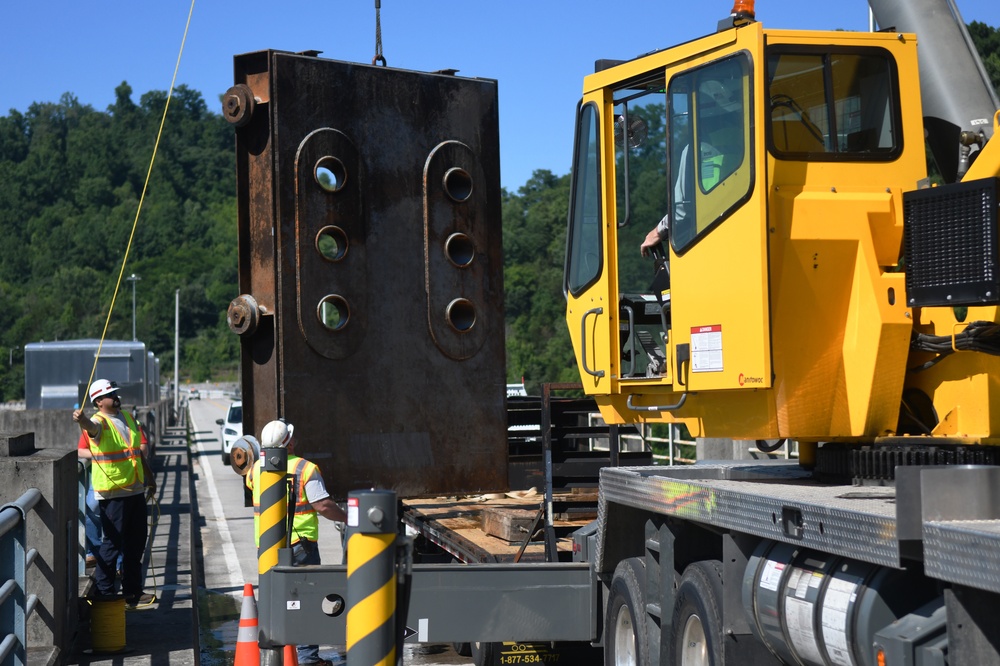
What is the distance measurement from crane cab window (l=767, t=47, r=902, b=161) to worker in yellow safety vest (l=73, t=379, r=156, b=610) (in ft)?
22.3

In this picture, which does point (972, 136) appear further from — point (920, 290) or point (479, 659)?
point (479, 659)

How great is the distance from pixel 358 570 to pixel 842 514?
1873 millimetres

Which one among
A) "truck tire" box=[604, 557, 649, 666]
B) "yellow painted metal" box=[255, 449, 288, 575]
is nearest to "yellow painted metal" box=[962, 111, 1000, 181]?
"truck tire" box=[604, 557, 649, 666]

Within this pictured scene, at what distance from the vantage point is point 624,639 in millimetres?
7312

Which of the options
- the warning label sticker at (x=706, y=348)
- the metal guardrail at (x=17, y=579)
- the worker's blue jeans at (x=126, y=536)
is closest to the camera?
the warning label sticker at (x=706, y=348)

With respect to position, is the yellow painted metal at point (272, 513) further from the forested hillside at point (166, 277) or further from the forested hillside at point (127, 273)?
the forested hillside at point (127, 273)

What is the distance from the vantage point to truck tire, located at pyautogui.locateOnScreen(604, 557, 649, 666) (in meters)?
6.97

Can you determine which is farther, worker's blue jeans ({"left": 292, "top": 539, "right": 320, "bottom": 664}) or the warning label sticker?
worker's blue jeans ({"left": 292, "top": 539, "right": 320, "bottom": 664})

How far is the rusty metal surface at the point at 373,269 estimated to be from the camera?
396 inches

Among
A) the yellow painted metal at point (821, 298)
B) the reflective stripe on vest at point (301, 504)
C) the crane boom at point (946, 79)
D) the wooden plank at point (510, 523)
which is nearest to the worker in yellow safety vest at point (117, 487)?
the reflective stripe on vest at point (301, 504)

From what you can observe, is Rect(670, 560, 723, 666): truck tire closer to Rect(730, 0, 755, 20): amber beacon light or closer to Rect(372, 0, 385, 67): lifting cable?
Rect(730, 0, 755, 20): amber beacon light

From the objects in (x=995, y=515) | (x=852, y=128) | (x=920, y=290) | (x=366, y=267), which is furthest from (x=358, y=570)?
(x=366, y=267)

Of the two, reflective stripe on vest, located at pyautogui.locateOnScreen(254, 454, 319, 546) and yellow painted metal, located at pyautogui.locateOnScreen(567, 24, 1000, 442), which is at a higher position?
yellow painted metal, located at pyautogui.locateOnScreen(567, 24, 1000, 442)

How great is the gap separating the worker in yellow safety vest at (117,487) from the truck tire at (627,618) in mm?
5072
